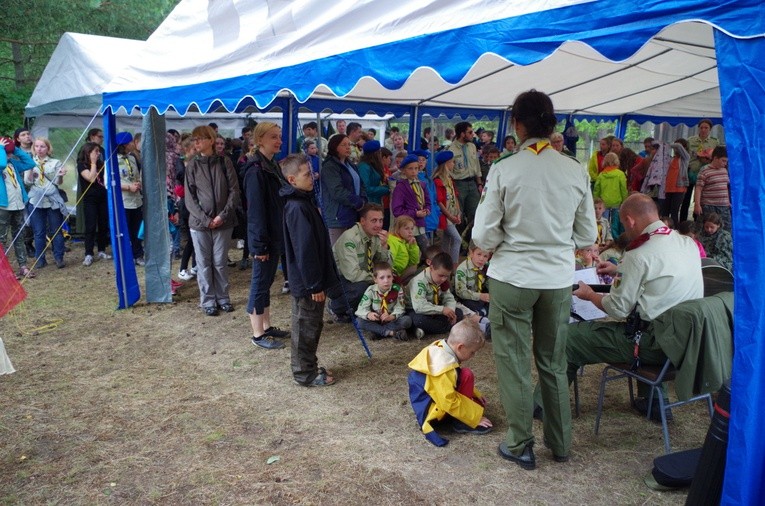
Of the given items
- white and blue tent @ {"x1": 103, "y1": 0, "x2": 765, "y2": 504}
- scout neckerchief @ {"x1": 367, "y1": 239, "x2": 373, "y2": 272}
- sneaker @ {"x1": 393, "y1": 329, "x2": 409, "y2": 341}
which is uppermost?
white and blue tent @ {"x1": 103, "y1": 0, "x2": 765, "y2": 504}

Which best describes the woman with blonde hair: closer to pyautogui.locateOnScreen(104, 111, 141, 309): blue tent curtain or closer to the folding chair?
pyautogui.locateOnScreen(104, 111, 141, 309): blue tent curtain

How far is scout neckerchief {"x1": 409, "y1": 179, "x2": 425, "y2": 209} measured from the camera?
643 centimetres

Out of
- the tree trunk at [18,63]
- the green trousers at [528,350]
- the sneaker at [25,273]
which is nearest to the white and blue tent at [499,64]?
the green trousers at [528,350]

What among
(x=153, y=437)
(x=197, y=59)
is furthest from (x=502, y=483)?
(x=197, y=59)

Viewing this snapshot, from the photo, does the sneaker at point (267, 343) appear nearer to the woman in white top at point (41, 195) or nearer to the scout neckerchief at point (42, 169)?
the woman in white top at point (41, 195)

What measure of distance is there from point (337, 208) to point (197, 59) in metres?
1.95

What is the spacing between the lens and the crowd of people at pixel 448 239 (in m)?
2.76

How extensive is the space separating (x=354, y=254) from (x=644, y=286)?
2.79 m

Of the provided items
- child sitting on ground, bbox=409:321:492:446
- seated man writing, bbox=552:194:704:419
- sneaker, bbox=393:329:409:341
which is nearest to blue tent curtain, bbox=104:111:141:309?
sneaker, bbox=393:329:409:341

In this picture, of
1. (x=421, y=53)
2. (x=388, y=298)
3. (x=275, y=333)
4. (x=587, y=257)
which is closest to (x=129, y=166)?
(x=275, y=333)

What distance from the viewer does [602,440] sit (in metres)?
3.31

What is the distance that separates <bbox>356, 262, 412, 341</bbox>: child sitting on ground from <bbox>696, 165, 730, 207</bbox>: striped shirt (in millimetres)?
4771

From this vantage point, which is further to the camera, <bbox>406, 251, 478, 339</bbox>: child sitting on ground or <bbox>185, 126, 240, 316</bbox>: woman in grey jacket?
<bbox>185, 126, 240, 316</bbox>: woman in grey jacket

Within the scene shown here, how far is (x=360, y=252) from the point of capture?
5.34 meters
